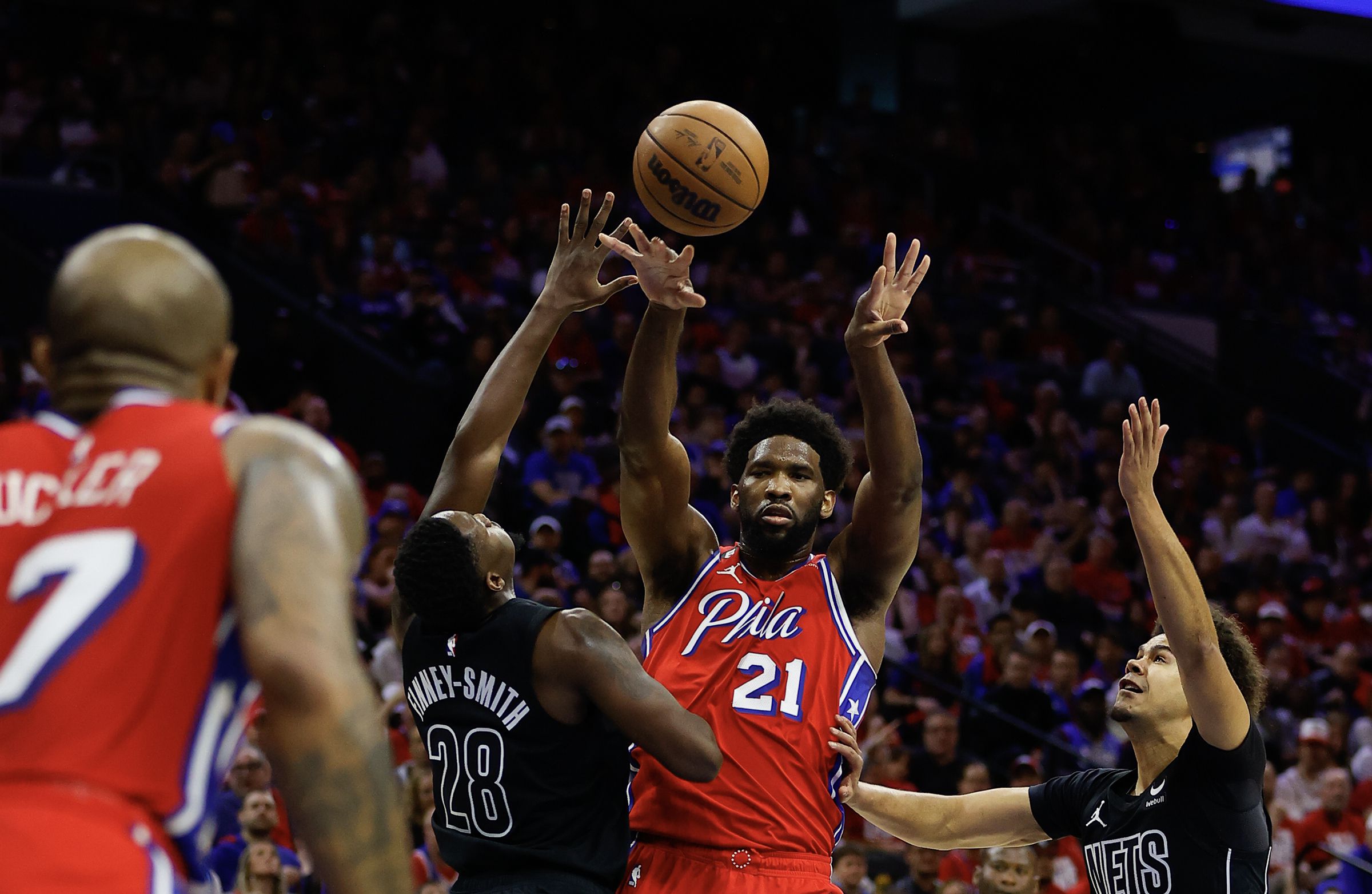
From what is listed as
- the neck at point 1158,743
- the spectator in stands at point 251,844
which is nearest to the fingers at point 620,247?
the neck at point 1158,743

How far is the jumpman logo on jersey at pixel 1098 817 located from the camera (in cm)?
468

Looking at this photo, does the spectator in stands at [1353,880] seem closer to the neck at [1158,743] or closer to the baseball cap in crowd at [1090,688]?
the baseball cap in crowd at [1090,688]

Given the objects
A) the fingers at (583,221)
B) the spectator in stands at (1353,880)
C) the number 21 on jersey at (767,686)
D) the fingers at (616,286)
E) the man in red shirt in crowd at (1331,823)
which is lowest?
the spectator in stands at (1353,880)

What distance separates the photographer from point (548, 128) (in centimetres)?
1594

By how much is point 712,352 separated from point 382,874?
36.8 ft

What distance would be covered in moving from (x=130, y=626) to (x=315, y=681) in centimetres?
24

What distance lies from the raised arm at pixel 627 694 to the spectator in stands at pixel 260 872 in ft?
11.0

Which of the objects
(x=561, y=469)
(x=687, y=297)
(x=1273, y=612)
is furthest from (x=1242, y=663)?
(x=1273, y=612)

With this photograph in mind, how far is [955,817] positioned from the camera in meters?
4.99

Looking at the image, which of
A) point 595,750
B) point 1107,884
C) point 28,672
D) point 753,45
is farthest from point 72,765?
point 753,45

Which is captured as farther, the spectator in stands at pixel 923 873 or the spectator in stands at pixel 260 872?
the spectator in stands at pixel 923 873

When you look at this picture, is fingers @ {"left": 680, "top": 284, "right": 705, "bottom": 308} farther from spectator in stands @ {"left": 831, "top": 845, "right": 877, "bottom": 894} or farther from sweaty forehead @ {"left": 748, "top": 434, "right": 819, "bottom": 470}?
spectator in stands @ {"left": 831, "top": 845, "right": 877, "bottom": 894}

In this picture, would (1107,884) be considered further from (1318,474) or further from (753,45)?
(753,45)

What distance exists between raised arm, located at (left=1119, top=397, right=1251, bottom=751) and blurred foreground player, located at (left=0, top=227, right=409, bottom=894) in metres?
2.86
